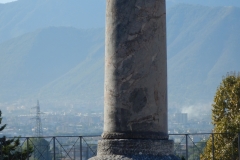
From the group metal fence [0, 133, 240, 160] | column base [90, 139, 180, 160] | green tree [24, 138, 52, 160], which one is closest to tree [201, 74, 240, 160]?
metal fence [0, 133, 240, 160]

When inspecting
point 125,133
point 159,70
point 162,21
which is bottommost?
point 125,133

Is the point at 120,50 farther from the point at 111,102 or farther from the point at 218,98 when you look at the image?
the point at 218,98

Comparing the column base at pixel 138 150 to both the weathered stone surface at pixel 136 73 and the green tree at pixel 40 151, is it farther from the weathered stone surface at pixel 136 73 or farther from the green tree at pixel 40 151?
the green tree at pixel 40 151

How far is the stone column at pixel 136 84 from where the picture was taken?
8.34 meters

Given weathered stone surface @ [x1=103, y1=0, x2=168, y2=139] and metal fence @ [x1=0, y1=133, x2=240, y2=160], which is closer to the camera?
weathered stone surface @ [x1=103, y1=0, x2=168, y2=139]

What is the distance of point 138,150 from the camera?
27.2 feet

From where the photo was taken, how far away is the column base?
8.27 m

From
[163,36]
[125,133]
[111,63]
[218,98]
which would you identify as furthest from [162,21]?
[218,98]

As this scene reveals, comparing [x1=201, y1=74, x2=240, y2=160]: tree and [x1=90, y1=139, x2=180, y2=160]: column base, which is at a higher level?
[x1=201, y1=74, x2=240, y2=160]: tree

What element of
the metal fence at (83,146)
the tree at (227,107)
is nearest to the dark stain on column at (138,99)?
the metal fence at (83,146)

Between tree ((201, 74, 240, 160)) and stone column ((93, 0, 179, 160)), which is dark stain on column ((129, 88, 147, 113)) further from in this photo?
tree ((201, 74, 240, 160))

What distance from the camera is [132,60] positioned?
329 inches

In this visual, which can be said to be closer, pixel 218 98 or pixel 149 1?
pixel 149 1

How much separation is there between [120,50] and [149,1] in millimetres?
610
